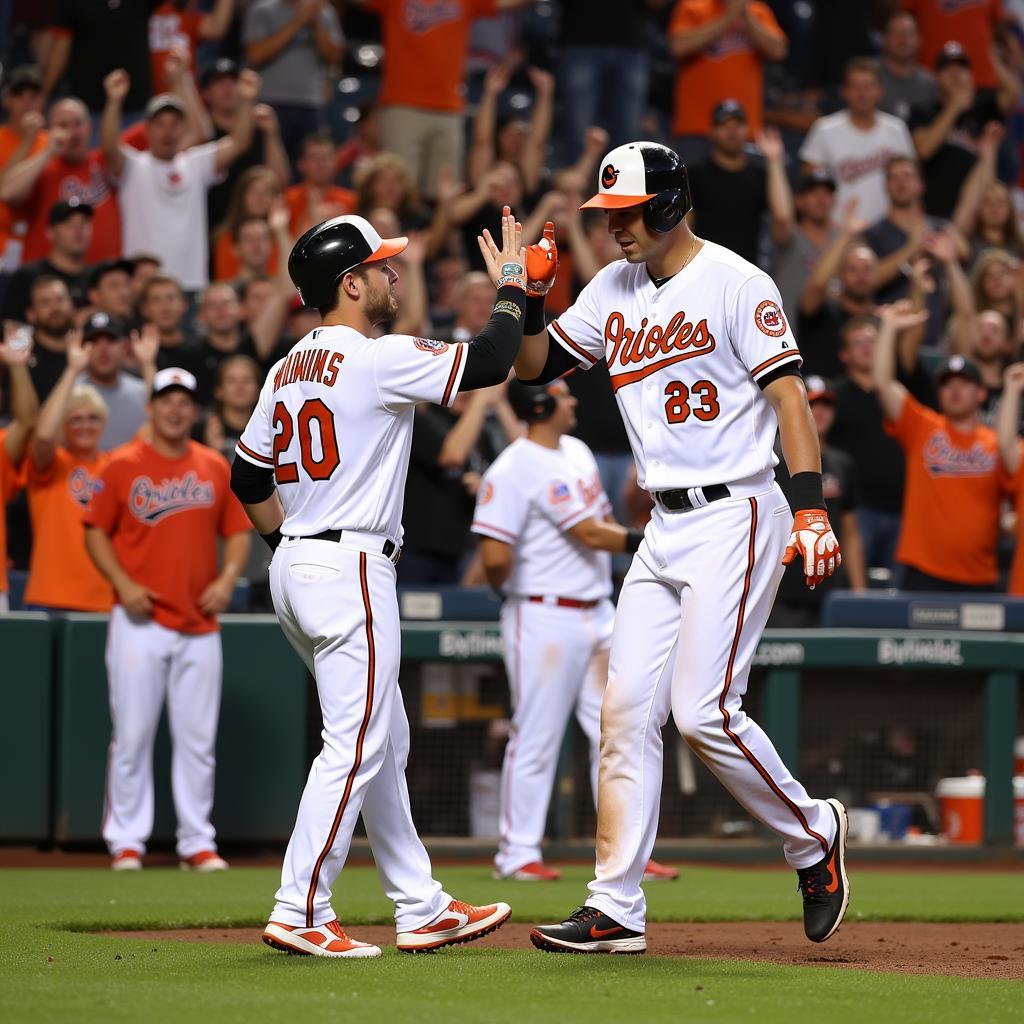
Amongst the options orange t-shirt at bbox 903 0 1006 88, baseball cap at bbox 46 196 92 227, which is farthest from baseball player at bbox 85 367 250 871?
orange t-shirt at bbox 903 0 1006 88

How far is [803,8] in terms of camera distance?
1597 centimetres

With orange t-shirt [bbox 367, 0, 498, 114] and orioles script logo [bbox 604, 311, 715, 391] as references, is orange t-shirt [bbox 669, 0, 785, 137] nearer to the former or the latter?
orange t-shirt [bbox 367, 0, 498, 114]

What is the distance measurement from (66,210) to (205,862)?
3922 millimetres

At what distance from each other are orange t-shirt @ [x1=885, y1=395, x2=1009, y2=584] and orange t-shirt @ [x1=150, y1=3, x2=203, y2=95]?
5934 millimetres

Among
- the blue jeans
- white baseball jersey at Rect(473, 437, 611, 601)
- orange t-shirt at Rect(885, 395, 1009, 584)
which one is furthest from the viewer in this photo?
the blue jeans

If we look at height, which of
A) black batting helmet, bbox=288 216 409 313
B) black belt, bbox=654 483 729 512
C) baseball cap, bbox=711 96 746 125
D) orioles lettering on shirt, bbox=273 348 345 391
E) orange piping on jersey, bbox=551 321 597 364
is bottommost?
black belt, bbox=654 483 729 512

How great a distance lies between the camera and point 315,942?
475 cm

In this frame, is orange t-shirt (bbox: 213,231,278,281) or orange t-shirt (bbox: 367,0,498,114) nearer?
orange t-shirt (bbox: 213,231,278,281)

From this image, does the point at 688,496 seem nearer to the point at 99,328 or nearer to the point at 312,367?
the point at 312,367

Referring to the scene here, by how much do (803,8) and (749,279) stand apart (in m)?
11.8

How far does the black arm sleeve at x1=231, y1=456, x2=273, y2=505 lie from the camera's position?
5.08 meters

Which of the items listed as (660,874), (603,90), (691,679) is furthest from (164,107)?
(691,679)

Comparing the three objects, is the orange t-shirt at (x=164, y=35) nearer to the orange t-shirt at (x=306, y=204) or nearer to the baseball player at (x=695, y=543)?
the orange t-shirt at (x=306, y=204)

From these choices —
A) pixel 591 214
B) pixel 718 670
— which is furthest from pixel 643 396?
pixel 591 214
